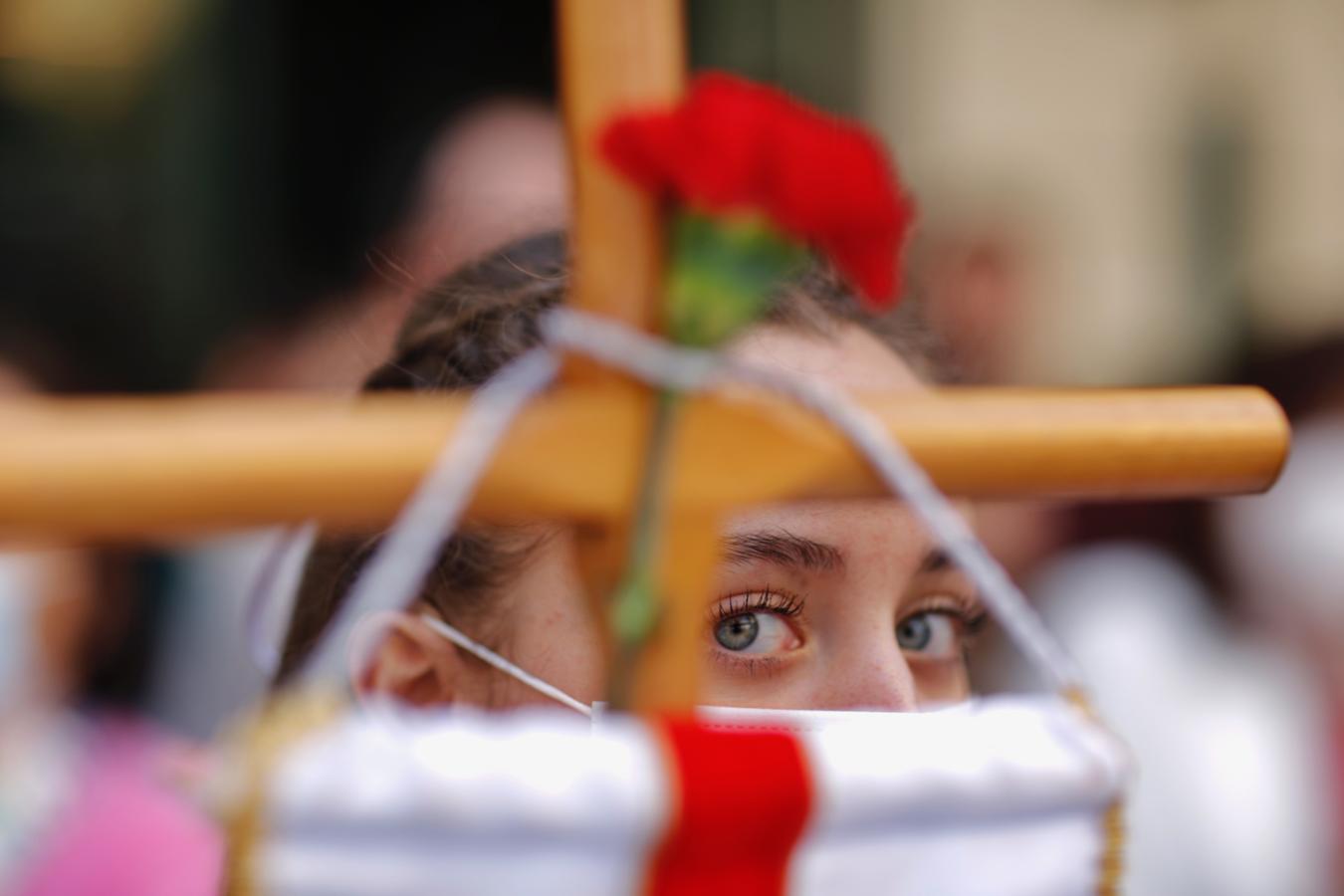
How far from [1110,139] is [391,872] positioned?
10.4 ft

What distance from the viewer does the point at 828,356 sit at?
2.47 feet

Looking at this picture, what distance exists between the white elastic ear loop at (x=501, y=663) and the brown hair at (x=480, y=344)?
10 millimetres

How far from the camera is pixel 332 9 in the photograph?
8.15 ft

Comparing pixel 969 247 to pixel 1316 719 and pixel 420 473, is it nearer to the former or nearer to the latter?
pixel 1316 719

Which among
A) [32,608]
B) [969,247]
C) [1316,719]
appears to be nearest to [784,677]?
[32,608]

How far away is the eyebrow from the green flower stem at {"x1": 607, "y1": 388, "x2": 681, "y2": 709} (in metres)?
0.24

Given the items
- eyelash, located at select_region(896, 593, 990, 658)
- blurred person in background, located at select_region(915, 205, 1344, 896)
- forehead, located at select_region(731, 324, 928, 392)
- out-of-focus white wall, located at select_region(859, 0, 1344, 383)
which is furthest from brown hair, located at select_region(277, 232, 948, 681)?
out-of-focus white wall, located at select_region(859, 0, 1344, 383)

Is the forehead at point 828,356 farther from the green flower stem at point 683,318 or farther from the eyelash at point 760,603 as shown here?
the green flower stem at point 683,318

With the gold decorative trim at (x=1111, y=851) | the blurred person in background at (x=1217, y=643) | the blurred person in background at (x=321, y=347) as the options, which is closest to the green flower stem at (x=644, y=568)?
the gold decorative trim at (x=1111, y=851)

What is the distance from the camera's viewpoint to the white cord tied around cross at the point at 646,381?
379 mm

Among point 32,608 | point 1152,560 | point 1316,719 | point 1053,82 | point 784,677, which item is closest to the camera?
point 784,677

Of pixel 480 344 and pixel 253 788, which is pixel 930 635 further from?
pixel 253 788

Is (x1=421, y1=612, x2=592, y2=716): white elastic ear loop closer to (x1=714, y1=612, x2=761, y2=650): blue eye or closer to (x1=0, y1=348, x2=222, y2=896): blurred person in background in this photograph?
(x1=714, y1=612, x2=761, y2=650): blue eye

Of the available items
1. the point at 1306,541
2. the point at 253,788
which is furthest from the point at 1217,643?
the point at 253,788
